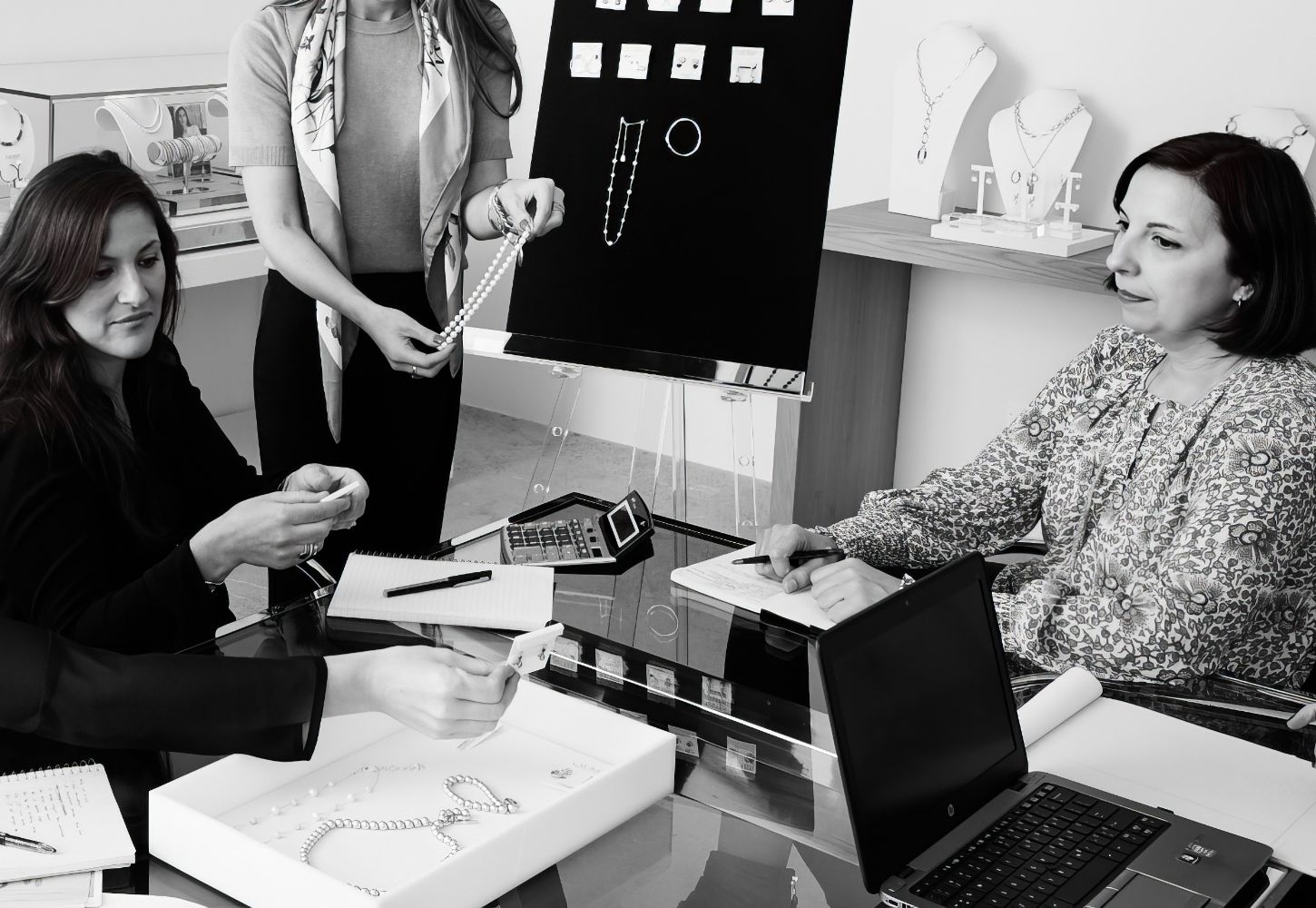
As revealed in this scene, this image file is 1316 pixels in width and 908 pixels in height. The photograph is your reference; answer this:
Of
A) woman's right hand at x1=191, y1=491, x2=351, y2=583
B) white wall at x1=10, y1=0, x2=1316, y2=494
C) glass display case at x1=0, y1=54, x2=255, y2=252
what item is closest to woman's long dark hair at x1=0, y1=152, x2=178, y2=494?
woman's right hand at x1=191, y1=491, x2=351, y2=583

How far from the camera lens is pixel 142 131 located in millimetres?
3629

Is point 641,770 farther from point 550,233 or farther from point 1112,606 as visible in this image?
point 550,233

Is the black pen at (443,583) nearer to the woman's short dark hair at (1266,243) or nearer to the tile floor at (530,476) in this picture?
the woman's short dark hair at (1266,243)

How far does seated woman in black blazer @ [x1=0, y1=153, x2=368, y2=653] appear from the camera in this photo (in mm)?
1576

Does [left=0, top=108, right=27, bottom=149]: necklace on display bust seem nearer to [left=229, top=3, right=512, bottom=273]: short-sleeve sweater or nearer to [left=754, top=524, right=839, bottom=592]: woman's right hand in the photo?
[left=229, top=3, right=512, bottom=273]: short-sleeve sweater

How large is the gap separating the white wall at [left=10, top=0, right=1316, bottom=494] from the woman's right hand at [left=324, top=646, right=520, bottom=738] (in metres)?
1.66

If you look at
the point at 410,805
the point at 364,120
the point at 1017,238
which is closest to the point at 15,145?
the point at 364,120

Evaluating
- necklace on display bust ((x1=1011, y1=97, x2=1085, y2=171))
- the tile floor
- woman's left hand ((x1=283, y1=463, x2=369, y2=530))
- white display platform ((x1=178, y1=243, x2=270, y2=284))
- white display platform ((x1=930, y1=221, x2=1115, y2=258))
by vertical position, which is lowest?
the tile floor

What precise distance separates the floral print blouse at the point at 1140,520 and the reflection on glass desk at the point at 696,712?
0.31 feet

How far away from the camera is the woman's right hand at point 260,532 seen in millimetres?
1642

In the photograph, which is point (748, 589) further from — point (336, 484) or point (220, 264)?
point (220, 264)

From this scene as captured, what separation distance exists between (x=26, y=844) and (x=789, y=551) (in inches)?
38.2

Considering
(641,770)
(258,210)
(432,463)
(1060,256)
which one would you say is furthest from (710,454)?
(641,770)

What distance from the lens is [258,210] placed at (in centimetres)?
234
